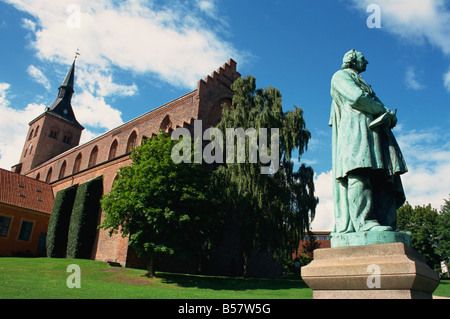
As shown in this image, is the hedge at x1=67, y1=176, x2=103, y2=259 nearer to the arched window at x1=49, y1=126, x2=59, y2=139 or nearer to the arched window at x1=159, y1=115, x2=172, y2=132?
the arched window at x1=159, y1=115, x2=172, y2=132

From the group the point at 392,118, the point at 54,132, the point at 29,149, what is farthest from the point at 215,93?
the point at 29,149

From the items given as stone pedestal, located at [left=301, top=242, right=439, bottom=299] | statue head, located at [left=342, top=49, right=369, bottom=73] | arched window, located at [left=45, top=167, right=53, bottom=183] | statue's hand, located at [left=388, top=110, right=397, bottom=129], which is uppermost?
arched window, located at [left=45, top=167, right=53, bottom=183]

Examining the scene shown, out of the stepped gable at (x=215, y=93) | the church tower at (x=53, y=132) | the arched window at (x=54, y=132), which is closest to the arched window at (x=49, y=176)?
the church tower at (x=53, y=132)

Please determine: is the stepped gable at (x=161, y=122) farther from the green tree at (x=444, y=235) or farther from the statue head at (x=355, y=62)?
the green tree at (x=444, y=235)

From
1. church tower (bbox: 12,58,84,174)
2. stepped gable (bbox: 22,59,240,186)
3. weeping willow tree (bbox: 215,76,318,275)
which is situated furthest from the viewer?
church tower (bbox: 12,58,84,174)

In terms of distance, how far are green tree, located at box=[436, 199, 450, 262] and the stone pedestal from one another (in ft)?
A: 111

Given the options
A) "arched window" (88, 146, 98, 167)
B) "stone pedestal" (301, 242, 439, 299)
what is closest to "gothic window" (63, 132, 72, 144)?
"arched window" (88, 146, 98, 167)

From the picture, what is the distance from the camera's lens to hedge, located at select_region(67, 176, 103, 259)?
2447 cm

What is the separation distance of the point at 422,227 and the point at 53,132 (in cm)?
5457

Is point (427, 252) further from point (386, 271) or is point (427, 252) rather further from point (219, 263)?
point (386, 271)

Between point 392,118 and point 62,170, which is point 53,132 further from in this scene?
point 392,118

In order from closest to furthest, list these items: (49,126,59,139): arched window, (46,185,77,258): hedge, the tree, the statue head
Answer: the statue head → the tree → (46,185,77,258): hedge → (49,126,59,139): arched window

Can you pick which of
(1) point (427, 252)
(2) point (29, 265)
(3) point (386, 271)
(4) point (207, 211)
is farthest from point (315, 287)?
(1) point (427, 252)

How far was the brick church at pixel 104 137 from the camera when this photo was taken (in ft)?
81.6
